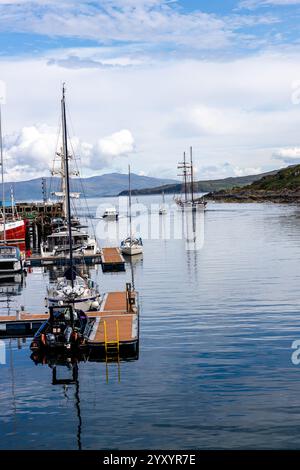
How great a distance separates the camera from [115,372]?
2838 cm

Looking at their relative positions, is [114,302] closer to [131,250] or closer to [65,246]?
[65,246]

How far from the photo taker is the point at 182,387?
2595 centimetres

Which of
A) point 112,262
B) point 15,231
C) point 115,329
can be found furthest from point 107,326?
point 15,231

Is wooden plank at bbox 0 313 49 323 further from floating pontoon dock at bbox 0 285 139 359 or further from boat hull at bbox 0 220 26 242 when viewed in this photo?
boat hull at bbox 0 220 26 242

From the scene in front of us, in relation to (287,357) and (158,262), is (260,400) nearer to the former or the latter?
(287,357)

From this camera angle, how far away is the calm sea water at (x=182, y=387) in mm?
21203

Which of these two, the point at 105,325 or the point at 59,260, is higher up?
the point at 105,325

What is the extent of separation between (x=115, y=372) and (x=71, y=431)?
21.7 ft

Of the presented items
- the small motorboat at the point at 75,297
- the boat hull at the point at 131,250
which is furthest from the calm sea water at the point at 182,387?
the boat hull at the point at 131,250

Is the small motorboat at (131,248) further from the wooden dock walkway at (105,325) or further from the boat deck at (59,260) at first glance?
the wooden dock walkway at (105,325)

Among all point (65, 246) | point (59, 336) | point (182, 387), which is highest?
point (65, 246)

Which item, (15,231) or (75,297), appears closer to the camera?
(75,297)

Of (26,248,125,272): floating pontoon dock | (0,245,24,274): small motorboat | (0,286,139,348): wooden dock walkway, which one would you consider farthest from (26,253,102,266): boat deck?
(0,286,139,348): wooden dock walkway

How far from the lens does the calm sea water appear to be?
21203mm
